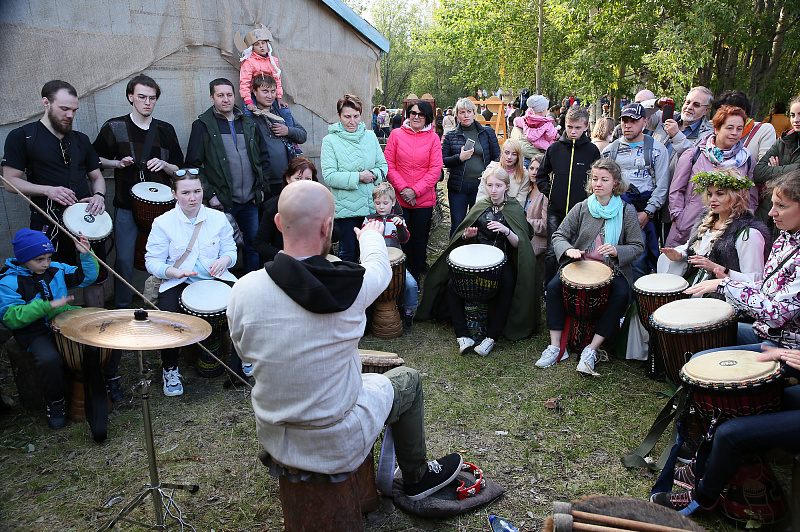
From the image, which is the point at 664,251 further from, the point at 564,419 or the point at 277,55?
the point at 277,55

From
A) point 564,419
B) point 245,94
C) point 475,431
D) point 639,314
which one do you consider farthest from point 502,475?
point 245,94

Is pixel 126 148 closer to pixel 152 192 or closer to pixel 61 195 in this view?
pixel 152 192

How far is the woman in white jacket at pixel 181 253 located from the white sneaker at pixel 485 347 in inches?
82.8

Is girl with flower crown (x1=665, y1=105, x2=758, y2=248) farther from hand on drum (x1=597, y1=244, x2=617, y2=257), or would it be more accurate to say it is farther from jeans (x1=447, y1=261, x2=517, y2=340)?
jeans (x1=447, y1=261, x2=517, y2=340)

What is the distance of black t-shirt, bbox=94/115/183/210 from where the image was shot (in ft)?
16.9

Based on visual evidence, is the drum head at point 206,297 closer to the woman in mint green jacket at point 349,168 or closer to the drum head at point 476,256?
the woman in mint green jacket at point 349,168

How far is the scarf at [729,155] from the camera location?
5.05m

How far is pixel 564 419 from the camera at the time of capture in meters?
4.04

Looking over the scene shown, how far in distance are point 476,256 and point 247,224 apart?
7.79ft

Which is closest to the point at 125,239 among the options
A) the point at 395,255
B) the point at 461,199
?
the point at 395,255

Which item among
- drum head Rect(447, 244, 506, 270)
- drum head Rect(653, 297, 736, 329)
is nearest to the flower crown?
drum head Rect(653, 297, 736, 329)

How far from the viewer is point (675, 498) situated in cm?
308

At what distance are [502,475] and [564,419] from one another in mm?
842

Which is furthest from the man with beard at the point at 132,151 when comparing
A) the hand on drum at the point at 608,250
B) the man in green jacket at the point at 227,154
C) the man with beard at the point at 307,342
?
the hand on drum at the point at 608,250
